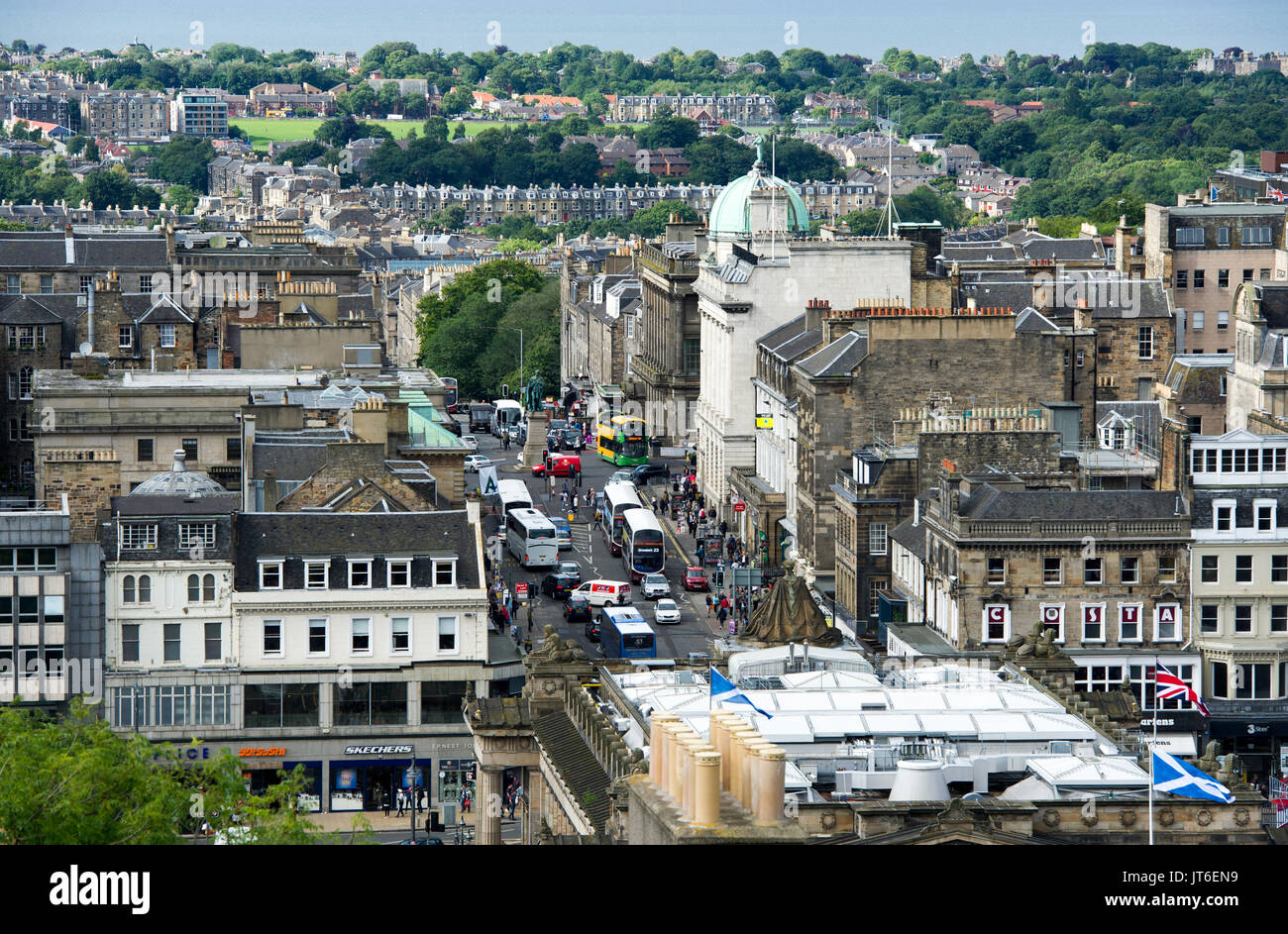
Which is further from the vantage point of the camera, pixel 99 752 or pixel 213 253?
pixel 213 253

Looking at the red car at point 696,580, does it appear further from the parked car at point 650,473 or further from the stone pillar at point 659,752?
the stone pillar at point 659,752

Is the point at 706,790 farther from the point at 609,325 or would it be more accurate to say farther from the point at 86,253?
the point at 609,325

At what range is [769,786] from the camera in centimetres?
2675

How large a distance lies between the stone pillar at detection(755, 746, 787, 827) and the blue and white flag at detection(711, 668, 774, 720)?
23.0m

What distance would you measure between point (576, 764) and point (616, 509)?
7068cm

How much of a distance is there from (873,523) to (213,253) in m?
65.5

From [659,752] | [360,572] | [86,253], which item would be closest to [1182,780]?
[659,752]

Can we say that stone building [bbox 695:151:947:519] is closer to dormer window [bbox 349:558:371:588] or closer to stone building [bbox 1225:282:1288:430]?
stone building [bbox 1225:282:1288:430]

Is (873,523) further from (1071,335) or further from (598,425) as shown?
(598,425)

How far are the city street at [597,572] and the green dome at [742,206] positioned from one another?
14.2m

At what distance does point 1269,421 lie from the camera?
319 ft

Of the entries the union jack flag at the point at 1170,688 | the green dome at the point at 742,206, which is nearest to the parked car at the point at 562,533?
the green dome at the point at 742,206

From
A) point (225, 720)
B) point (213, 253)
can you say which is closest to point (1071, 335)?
point (225, 720)
